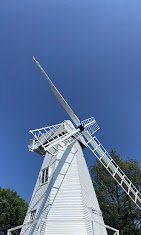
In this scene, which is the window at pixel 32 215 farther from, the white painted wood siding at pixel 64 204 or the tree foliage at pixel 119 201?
the tree foliage at pixel 119 201

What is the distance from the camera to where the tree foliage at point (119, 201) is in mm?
17000

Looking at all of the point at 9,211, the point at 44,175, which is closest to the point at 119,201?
the point at 44,175

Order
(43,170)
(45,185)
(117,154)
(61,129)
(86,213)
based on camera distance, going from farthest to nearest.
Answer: (117,154) → (61,129) → (43,170) → (45,185) → (86,213)

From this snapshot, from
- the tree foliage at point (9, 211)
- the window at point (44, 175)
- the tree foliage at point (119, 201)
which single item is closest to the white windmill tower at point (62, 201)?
the window at point (44, 175)

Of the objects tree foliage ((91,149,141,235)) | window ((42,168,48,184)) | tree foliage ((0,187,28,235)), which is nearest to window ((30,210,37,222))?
window ((42,168,48,184))

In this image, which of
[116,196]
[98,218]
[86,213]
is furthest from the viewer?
[116,196]

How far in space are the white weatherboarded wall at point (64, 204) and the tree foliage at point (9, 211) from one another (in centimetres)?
1184

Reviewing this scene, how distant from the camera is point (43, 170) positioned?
1205 centimetres

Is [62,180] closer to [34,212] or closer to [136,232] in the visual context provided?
[34,212]

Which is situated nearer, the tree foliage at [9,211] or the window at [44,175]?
the window at [44,175]

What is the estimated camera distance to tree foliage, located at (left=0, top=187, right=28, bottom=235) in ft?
64.8

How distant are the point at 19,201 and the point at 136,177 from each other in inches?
617

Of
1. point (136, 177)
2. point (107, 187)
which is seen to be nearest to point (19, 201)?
point (107, 187)

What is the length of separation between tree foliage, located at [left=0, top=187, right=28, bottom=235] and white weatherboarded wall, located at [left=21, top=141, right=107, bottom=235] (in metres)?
11.8
